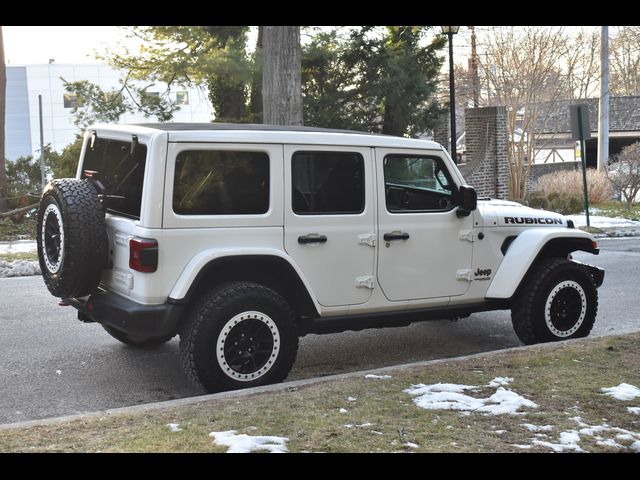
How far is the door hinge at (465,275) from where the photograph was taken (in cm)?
698

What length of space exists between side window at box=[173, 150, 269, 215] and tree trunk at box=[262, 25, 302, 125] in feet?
24.1

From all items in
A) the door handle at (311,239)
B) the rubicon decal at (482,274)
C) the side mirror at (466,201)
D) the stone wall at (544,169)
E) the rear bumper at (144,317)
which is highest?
the stone wall at (544,169)

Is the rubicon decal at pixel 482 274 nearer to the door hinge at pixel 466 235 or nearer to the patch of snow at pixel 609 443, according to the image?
the door hinge at pixel 466 235

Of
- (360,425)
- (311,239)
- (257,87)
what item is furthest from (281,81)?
(257,87)

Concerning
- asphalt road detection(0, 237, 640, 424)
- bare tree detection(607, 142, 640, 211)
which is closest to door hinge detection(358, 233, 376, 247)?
asphalt road detection(0, 237, 640, 424)

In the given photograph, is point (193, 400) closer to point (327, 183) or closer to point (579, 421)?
point (327, 183)

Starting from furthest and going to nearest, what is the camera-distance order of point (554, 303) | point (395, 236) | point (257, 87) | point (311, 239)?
point (257, 87), point (554, 303), point (395, 236), point (311, 239)

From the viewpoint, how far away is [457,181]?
705 centimetres

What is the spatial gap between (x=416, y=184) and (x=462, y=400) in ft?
7.15

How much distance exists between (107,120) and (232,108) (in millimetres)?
3557

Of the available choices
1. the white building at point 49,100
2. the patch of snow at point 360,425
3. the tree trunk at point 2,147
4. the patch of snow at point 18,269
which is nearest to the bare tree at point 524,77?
the tree trunk at point 2,147

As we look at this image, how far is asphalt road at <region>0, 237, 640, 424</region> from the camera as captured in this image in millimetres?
6121

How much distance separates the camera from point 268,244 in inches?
240

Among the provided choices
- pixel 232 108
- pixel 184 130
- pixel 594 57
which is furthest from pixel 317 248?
pixel 594 57
